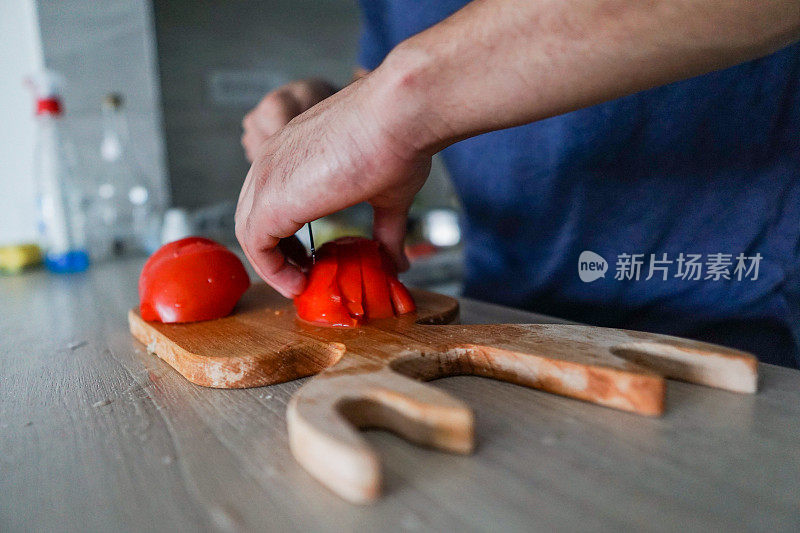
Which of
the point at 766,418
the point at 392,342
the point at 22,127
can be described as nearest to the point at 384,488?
the point at 392,342

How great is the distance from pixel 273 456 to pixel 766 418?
1.39 ft

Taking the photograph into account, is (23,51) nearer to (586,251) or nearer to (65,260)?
(65,260)

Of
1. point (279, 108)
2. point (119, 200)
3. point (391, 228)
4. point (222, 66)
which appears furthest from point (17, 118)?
point (391, 228)

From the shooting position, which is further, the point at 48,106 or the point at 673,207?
the point at 48,106

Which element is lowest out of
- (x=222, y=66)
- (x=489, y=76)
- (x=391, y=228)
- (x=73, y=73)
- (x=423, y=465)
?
(x=423, y=465)

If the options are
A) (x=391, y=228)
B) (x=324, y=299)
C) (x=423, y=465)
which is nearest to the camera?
(x=423, y=465)

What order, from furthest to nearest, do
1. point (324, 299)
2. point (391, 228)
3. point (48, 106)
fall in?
point (48, 106) → point (391, 228) → point (324, 299)

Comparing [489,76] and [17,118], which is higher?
[17,118]

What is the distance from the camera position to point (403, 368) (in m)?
0.54

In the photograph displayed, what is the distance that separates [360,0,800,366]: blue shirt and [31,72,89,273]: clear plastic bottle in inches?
54.2

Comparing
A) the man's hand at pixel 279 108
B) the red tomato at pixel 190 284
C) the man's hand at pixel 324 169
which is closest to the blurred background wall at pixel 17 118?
the man's hand at pixel 279 108

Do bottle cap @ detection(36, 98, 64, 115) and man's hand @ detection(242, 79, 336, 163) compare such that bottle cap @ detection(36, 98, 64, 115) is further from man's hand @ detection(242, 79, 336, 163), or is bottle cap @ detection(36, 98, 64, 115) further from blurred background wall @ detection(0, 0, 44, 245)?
man's hand @ detection(242, 79, 336, 163)

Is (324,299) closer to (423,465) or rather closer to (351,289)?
(351,289)

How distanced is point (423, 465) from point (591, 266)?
0.77m
